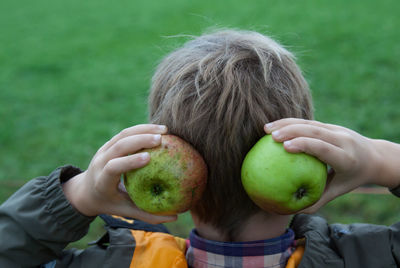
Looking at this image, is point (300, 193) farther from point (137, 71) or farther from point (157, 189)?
point (137, 71)

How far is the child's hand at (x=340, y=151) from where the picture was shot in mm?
1404

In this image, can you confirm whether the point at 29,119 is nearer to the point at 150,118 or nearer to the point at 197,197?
the point at 150,118

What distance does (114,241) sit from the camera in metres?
1.80

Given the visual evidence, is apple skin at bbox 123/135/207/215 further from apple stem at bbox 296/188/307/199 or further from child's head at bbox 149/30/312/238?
apple stem at bbox 296/188/307/199

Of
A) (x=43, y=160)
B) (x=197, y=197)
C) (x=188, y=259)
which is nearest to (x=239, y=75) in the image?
(x=197, y=197)

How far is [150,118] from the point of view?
1902 millimetres

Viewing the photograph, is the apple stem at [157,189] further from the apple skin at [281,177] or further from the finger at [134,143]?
the apple skin at [281,177]

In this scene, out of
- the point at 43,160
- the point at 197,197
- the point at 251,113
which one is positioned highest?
the point at 251,113

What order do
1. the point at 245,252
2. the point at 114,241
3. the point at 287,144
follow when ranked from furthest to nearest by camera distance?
the point at 114,241 < the point at 245,252 < the point at 287,144

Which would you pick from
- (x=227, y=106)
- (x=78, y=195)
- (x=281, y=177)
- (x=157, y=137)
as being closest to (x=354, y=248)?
(x=281, y=177)

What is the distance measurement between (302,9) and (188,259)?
9.47 meters

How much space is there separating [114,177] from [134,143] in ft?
0.50

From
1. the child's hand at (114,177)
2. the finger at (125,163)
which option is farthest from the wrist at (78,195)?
the finger at (125,163)

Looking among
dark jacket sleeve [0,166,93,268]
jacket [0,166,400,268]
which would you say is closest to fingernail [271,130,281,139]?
jacket [0,166,400,268]
